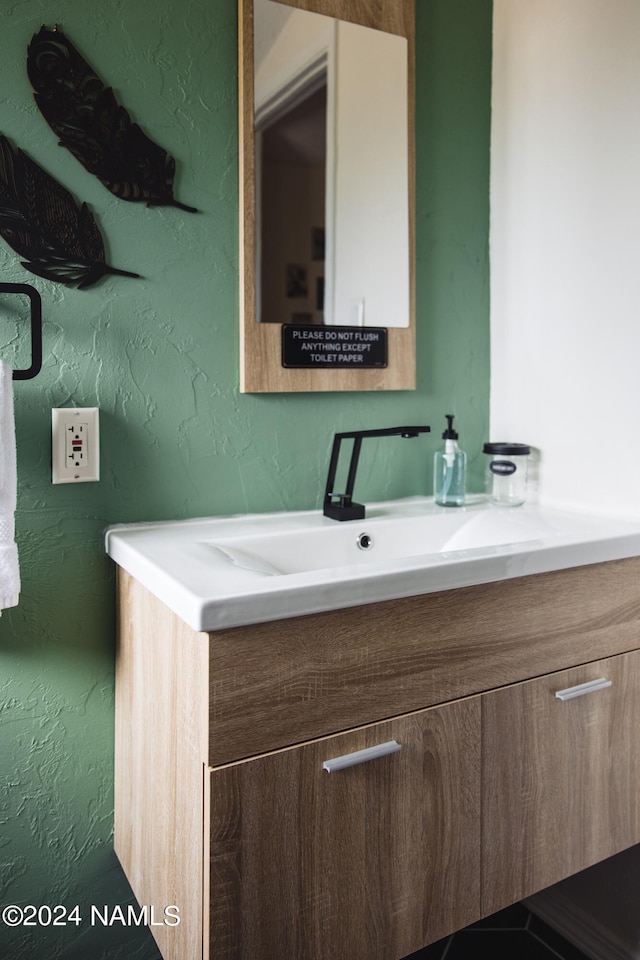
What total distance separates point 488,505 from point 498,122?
858 millimetres

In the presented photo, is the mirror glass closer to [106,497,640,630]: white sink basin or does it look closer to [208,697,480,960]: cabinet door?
[106,497,640,630]: white sink basin

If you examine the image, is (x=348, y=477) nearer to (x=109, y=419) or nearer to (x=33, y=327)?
(x=109, y=419)

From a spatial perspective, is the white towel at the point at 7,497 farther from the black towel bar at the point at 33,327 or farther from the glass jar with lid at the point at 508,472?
the glass jar with lid at the point at 508,472

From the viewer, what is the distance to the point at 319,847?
Answer: 3.15 feet

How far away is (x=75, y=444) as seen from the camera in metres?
1.22

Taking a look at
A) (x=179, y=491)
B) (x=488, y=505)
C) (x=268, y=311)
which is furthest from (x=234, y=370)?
(x=488, y=505)

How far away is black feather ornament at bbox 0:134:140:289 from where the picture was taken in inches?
45.3

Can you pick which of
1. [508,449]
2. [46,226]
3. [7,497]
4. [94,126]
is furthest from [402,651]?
[94,126]

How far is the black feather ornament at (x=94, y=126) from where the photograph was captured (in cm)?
117

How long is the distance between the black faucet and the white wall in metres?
0.35

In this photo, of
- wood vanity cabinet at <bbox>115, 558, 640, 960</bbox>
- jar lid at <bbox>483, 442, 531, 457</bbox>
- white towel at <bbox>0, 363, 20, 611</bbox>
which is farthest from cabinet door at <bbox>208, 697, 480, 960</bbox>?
jar lid at <bbox>483, 442, 531, 457</bbox>

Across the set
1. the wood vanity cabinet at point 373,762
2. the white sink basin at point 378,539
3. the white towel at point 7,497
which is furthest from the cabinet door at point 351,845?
the white towel at point 7,497

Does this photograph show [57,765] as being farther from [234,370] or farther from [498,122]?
[498,122]

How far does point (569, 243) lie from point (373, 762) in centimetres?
110
